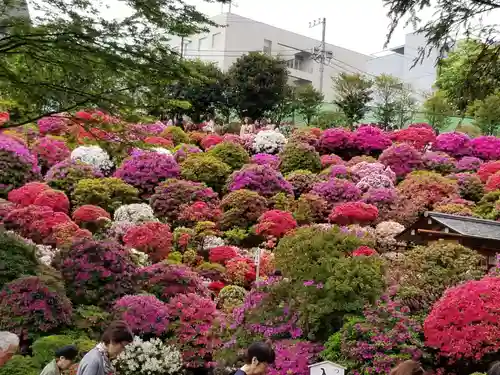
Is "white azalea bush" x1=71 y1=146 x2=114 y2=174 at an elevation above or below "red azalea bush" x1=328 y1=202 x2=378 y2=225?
above

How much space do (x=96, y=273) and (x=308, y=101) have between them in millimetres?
21662

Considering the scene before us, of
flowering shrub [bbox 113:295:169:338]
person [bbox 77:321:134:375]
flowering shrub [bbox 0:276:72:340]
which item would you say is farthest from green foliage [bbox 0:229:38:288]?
person [bbox 77:321:134:375]

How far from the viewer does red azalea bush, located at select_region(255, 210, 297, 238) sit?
16469 mm

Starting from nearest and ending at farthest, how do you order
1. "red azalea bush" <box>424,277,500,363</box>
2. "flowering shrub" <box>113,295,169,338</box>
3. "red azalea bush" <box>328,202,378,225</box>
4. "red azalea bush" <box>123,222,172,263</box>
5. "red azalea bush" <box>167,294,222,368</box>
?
1. "red azalea bush" <box>424,277,500,363</box>
2. "red azalea bush" <box>167,294,222,368</box>
3. "flowering shrub" <box>113,295,169,338</box>
4. "red azalea bush" <box>123,222,172,263</box>
5. "red azalea bush" <box>328,202,378,225</box>

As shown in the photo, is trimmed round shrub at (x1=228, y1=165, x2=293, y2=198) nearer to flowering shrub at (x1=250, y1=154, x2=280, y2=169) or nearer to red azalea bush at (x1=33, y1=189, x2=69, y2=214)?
flowering shrub at (x1=250, y1=154, x2=280, y2=169)

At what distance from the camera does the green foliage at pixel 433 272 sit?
906cm

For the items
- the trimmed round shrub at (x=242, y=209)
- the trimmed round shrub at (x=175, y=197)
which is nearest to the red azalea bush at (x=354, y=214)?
the trimmed round shrub at (x=242, y=209)

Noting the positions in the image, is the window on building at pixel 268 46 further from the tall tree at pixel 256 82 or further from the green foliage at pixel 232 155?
the green foliage at pixel 232 155

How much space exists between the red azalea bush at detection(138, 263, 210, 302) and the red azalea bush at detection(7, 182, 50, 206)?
6.60 metres

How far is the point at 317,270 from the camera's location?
27.5 ft

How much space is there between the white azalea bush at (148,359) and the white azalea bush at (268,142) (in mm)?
15040

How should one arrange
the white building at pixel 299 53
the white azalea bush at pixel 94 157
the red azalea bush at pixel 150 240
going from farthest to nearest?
the white building at pixel 299 53, the white azalea bush at pixel 94 157, the red azalea bush at pixel 150 240

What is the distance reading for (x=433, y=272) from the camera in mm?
9727

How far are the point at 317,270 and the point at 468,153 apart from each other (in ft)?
54.5
